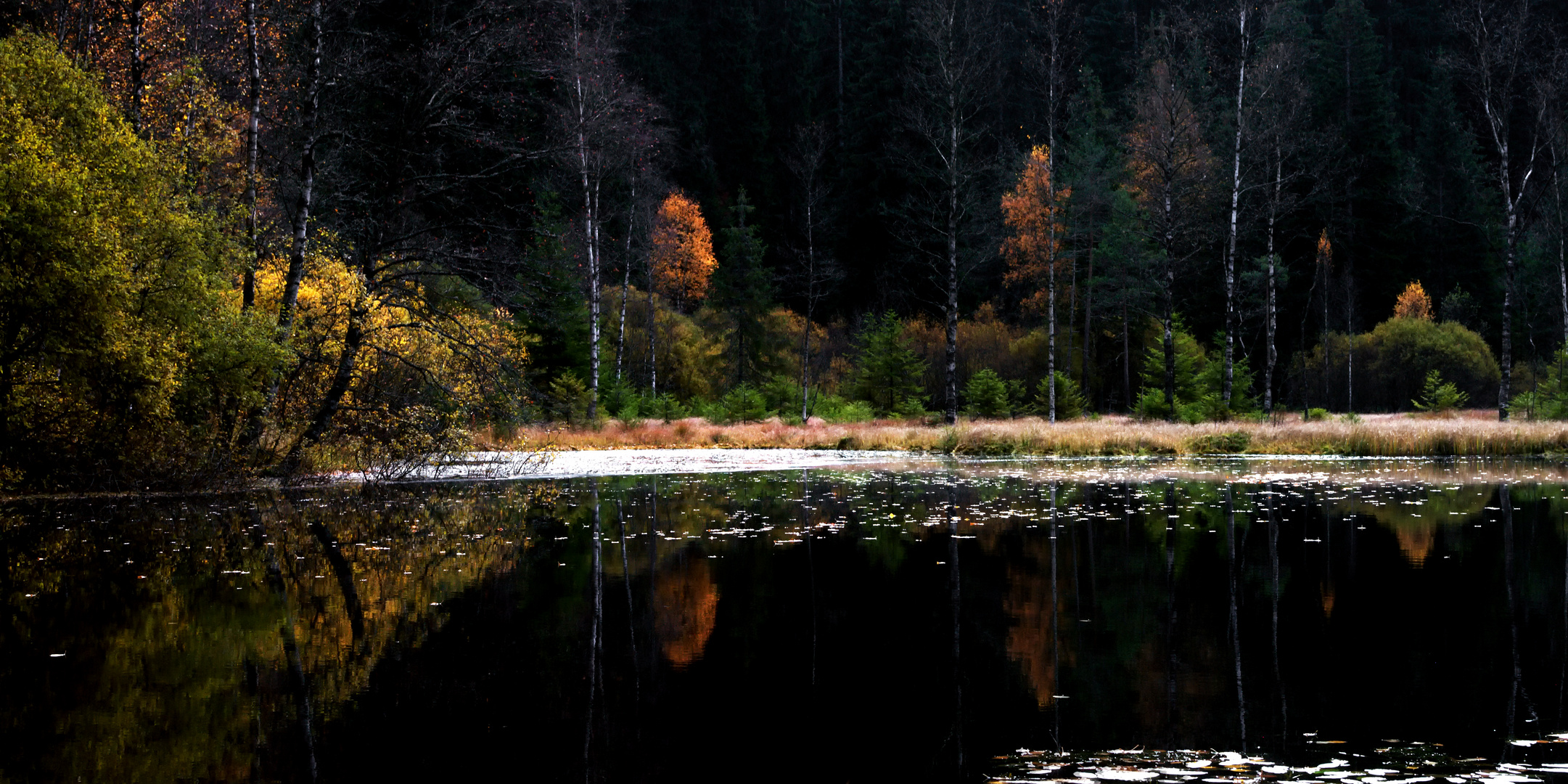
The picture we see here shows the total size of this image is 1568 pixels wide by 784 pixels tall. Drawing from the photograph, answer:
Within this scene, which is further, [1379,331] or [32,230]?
[1379,331]

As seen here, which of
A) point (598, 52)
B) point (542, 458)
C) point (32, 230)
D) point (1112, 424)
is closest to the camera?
point (32, 230)

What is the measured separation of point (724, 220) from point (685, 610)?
58.9m

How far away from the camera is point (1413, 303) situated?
52.7 metres

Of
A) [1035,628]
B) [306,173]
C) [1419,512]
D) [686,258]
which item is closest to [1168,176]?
[1419,512]

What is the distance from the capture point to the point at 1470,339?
48.0 metres

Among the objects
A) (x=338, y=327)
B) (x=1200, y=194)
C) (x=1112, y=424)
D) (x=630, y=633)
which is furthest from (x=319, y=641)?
(x=1200, y=194)

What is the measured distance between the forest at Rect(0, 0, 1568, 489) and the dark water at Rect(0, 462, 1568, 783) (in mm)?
4600

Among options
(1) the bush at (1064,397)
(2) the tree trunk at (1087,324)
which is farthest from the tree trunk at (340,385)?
(2) the tree trunk at (1087,324)

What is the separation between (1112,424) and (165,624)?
28.7 metres

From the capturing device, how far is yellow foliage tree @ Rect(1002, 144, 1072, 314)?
54469 millimetres

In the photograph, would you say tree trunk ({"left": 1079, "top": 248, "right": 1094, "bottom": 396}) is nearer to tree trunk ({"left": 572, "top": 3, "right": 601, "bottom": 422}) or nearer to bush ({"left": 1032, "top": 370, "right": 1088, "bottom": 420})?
bush ({"left": 1032, "top": 370, "right": 1088, "bottom": 420})

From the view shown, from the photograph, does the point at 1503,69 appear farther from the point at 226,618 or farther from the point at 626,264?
the point at 226,618

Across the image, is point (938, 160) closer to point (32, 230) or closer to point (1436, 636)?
point (32, 230)

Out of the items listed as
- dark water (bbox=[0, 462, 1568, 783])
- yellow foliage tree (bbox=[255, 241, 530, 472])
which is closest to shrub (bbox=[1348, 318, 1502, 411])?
dark water (bbox=[0, 462, 1568, 783])
